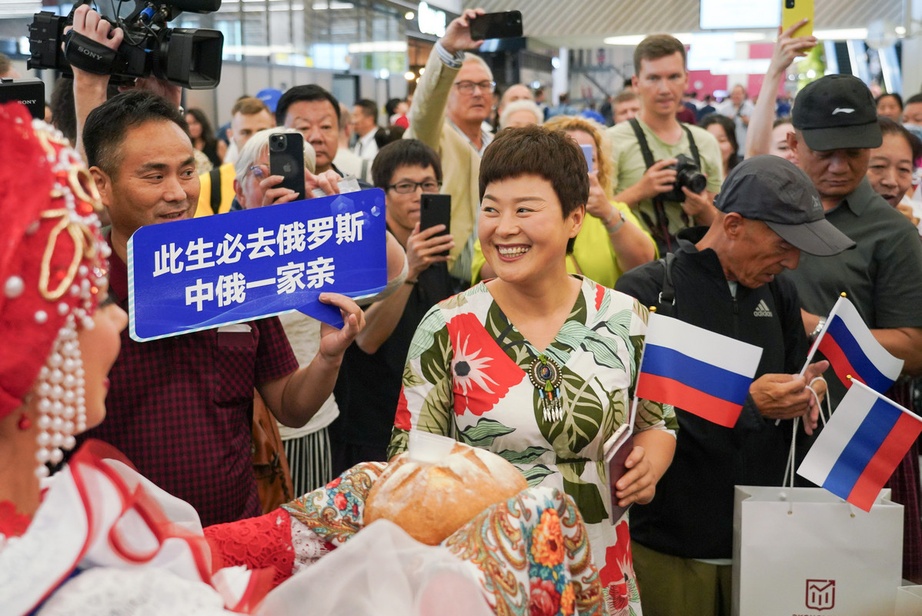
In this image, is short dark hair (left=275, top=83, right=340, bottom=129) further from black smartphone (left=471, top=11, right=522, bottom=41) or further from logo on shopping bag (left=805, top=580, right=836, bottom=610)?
logo on shopping bag (left=805, top=580, right=836, bottom=610)

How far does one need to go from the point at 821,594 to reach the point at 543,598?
1393 mm

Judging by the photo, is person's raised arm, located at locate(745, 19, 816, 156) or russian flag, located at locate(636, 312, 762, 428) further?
person's raised arm, located at locate(745, 19, 816, 156)

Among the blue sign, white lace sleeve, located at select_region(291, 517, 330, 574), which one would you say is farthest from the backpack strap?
white lace sleeve, located at select_region(291, 517, 330, 574)

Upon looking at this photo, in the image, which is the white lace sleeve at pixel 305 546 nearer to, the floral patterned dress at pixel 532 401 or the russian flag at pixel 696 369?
the floral patterned dress at pixel 532 401

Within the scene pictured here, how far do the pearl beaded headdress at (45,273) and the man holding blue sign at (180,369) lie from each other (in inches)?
31.1

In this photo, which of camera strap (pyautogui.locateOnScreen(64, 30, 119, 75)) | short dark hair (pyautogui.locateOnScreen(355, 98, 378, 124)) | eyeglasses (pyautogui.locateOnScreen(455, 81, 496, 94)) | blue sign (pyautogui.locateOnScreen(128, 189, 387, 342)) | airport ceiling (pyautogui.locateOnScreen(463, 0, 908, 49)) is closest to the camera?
blue sign (pyautogui.locateOnScreen(128, 189, 387, 342))

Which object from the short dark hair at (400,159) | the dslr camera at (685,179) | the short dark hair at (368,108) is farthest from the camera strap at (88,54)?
the short dark hair at (368,108)

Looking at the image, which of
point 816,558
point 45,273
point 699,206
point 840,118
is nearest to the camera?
point 45,273

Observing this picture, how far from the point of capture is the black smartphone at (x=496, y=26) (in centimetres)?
404

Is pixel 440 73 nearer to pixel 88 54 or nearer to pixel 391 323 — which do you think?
pixel 391 323

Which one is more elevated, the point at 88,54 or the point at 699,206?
the point at 88,54

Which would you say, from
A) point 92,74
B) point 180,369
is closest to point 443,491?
point 180,369

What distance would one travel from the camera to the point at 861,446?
7.80ft

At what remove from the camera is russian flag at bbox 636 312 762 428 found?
2.17 meters
